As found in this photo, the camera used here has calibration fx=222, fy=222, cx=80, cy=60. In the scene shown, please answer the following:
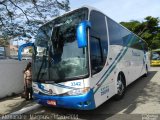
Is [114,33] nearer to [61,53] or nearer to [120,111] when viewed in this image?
[61,53]

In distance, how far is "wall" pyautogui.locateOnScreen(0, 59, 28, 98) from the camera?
9.84 m

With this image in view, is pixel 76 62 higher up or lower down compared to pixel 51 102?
higher up

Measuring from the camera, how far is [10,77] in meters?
10.3

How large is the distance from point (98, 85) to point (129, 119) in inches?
49.1

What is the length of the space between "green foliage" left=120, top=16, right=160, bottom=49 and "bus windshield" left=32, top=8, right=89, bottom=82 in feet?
123

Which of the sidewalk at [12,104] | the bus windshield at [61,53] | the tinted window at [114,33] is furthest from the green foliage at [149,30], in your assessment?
the bus windshield at [61,53]

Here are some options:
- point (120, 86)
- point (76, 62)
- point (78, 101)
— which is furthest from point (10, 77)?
point (78, 101)

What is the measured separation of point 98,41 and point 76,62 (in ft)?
3.80

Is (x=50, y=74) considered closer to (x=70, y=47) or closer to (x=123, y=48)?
(x=70, y=47)

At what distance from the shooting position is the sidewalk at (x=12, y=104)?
781cm

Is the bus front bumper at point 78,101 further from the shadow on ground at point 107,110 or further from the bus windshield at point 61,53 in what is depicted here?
the shadow on ground at point 107,110

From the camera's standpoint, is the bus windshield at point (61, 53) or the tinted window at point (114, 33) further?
the tinted window at point (114, 33)

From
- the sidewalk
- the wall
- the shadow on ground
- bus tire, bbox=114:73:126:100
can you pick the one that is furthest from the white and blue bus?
the wall

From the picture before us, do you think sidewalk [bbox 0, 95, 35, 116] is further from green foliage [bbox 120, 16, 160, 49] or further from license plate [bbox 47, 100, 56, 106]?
green foliage [bbox 120, 16, 160, 49]
